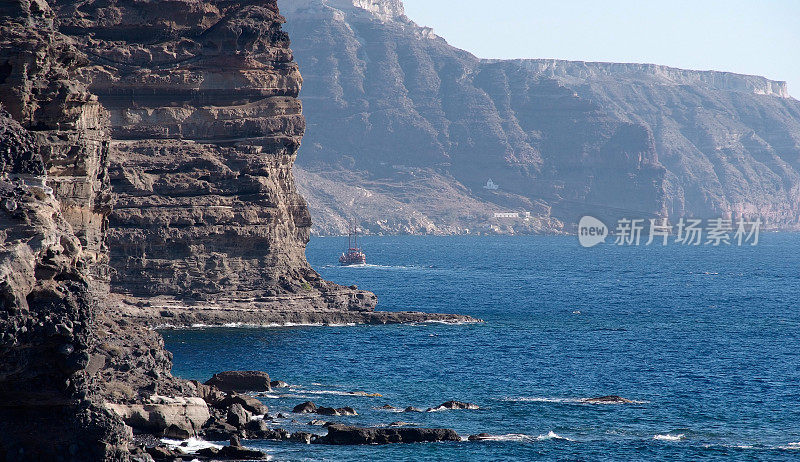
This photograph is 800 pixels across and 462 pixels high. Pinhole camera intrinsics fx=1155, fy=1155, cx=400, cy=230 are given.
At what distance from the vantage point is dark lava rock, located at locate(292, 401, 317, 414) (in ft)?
226

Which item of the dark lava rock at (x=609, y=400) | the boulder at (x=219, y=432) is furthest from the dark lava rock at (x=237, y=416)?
the dark lava rock at (x=609, y=400)

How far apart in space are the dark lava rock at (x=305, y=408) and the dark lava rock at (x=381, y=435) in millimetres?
7667

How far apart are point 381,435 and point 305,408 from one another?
30.7 ft

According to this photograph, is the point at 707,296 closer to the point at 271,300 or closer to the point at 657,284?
the point at 657,284

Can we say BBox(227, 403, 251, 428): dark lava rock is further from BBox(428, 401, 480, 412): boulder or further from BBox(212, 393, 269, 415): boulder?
BBox(428, 401, 480, 412): boulder

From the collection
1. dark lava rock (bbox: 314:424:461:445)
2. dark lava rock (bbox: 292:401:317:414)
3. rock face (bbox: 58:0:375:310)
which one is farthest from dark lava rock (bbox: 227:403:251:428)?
rock face (bbox: 58:0:375:310)

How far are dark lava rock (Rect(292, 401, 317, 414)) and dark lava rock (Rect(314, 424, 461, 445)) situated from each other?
302 inches

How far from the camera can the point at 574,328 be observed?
12294 centimetres

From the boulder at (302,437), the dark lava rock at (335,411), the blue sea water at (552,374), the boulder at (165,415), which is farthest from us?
the dark lava rock at (335,411)

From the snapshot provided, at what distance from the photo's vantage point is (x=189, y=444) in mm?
56219

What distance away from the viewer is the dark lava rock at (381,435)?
6028cm

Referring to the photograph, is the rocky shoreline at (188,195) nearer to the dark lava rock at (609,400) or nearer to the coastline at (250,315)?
the coastline at (250,315)

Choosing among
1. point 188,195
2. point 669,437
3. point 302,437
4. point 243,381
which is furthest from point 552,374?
point 188,195

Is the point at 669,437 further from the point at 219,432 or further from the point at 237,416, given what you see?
the point at 219,432
